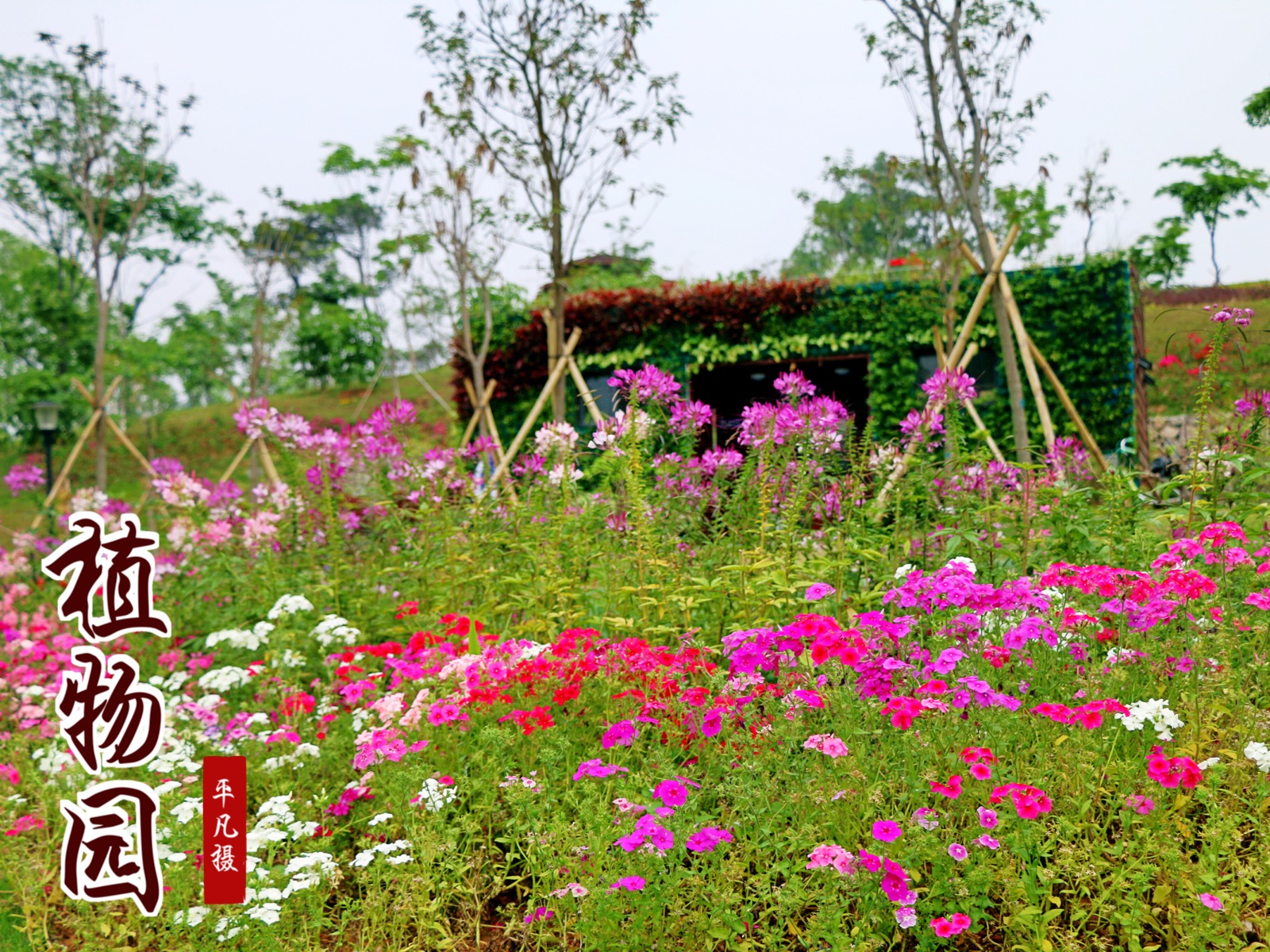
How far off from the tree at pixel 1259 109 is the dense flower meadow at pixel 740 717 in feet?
60.7

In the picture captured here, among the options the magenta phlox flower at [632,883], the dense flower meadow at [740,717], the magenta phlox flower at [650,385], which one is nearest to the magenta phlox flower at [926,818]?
the dense flower meadow at [740,717]

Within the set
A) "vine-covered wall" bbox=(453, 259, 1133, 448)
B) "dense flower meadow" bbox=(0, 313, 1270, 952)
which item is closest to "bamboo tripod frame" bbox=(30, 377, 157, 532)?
"vine-covered wall" bbox=(453, 259, 1133, 448)

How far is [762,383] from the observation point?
13211mm

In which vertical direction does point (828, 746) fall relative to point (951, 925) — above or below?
above

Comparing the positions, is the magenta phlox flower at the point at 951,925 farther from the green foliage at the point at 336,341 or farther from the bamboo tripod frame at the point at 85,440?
the green foliage at the point at 336,341

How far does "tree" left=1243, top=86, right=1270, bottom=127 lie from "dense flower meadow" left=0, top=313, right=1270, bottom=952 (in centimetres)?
1851

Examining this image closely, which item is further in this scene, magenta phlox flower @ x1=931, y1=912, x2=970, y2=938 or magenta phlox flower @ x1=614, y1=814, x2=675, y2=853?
magenta phlox flower @ x1=614, y1=814, x2=675, y2=853

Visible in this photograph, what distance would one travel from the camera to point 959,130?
872 cm

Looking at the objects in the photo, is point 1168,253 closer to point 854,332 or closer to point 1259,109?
point 1259,109

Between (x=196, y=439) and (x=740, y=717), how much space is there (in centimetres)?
2829

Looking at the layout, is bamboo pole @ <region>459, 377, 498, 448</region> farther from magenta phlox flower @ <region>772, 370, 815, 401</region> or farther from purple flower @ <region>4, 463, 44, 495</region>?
magenta phlox flower @ <region>772, 370, 815, 401</region>

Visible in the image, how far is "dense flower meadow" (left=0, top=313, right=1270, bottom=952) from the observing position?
2309 millimetres

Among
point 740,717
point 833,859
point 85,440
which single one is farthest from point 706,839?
point 85,440

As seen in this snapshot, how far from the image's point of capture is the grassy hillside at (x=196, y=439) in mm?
22562
